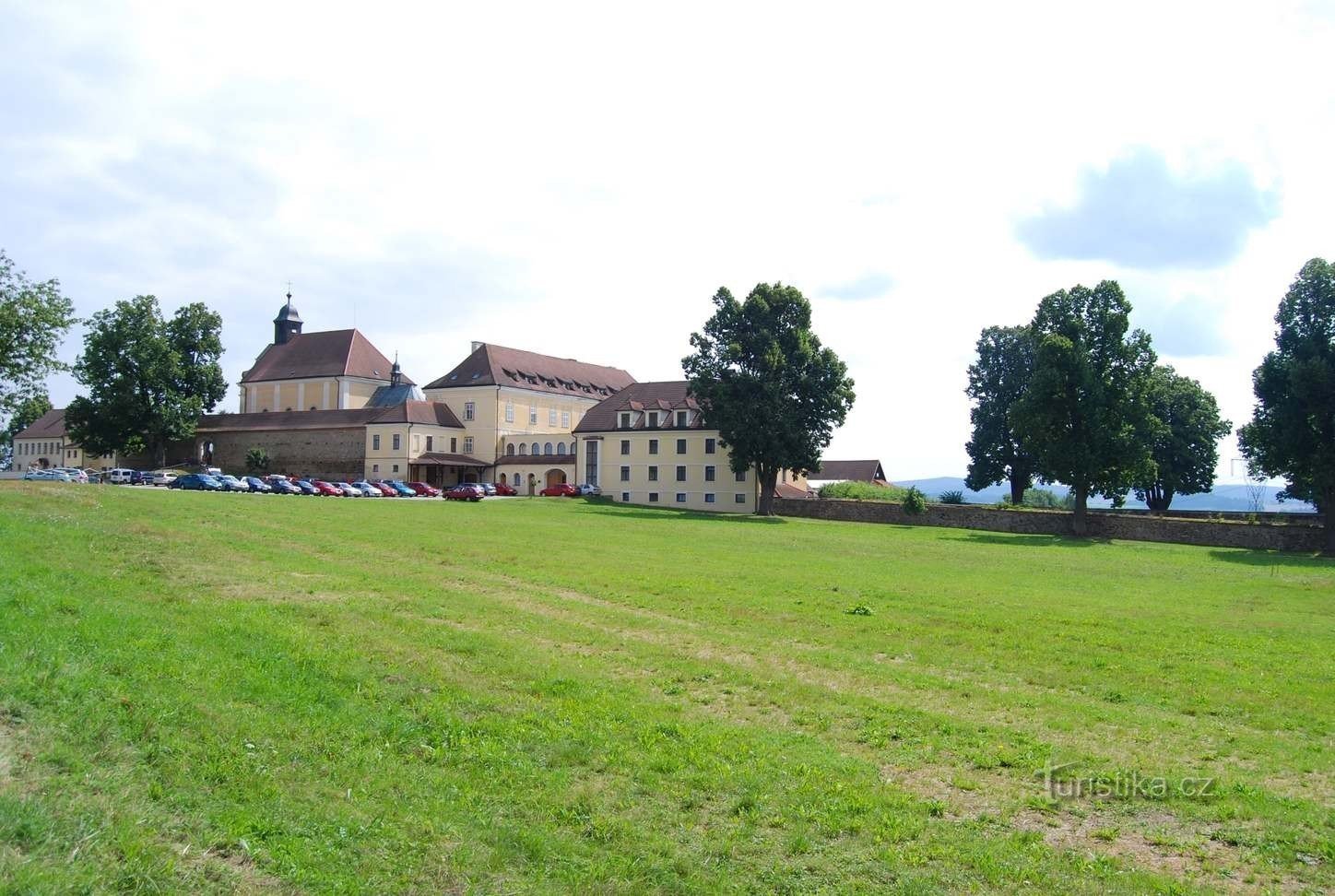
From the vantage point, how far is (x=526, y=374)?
10019 centimetres

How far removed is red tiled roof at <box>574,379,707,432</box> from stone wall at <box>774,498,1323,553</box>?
15054 mm

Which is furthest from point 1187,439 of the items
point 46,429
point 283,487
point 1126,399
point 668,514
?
point 46,429

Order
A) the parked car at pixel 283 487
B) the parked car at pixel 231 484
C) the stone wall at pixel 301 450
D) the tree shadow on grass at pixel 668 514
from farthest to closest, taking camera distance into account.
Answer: the stone wall at pixel 301 450, the parked car at pixel 283 487, the parked car at pixel 231 484, the tree shadow on grass at pixel 668 514

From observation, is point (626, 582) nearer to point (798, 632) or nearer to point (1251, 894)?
point (798, 632)

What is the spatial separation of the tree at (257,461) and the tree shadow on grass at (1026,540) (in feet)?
232

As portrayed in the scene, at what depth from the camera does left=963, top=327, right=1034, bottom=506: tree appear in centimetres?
8144

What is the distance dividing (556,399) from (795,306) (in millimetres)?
40685

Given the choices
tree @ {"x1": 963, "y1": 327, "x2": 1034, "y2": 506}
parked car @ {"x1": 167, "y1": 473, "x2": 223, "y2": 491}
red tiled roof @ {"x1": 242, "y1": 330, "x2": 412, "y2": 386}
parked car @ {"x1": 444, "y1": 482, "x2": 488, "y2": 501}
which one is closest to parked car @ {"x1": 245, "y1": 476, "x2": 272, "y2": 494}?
parked car @ {"x1": 167, "y1": 473, "x2": 223, "y2": 491}

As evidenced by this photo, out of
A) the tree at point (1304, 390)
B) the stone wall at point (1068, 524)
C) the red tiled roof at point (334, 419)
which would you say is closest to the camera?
the tree at point (1304, 390)

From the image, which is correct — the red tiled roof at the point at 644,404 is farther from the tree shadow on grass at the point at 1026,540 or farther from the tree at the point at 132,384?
the tree at the point at 132,384

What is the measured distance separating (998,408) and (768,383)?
27.5 m

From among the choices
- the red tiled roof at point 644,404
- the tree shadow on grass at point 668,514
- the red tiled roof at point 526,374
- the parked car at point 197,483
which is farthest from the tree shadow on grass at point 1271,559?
the red tiled roof at point 526,374

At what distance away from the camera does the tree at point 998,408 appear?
8144 cm

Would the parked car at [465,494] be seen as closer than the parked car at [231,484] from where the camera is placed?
Yes
